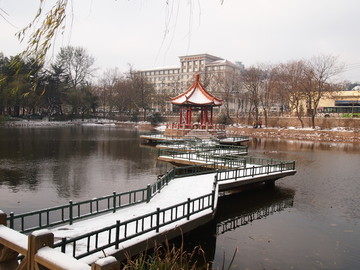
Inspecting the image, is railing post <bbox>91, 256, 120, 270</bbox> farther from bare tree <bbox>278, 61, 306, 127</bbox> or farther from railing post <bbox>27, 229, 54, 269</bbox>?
bare tree <bbox>278, 61, 306, 127</bbox>

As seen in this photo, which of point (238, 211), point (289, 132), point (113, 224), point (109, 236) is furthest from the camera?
point (289, 132)

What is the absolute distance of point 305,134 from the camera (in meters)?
54.1

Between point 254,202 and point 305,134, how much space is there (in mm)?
42816

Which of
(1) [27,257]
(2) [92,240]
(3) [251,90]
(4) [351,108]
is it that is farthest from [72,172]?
(4) [351,108]

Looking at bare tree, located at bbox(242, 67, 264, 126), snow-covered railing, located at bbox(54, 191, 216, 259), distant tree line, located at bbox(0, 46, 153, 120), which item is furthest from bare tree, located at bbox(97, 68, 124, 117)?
snow-covered railing, located at bbox(54, 191, 216, 259)

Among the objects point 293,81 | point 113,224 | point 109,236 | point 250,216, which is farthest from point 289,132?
point 109,236

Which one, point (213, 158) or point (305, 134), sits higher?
point (305, 134)

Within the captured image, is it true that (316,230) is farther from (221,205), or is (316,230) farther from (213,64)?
(213,64)

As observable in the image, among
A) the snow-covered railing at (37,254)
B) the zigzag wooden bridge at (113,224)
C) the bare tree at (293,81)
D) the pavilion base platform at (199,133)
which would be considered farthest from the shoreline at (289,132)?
the snow-covered railing at (37,254)

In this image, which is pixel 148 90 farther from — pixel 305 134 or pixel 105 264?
pixel 105 264

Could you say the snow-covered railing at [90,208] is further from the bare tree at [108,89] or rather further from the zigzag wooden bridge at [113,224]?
the bare tree at [108,89]

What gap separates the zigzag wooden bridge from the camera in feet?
9.12

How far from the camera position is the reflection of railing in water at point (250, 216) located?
12.2 metres

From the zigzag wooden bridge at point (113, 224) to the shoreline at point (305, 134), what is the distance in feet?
121
